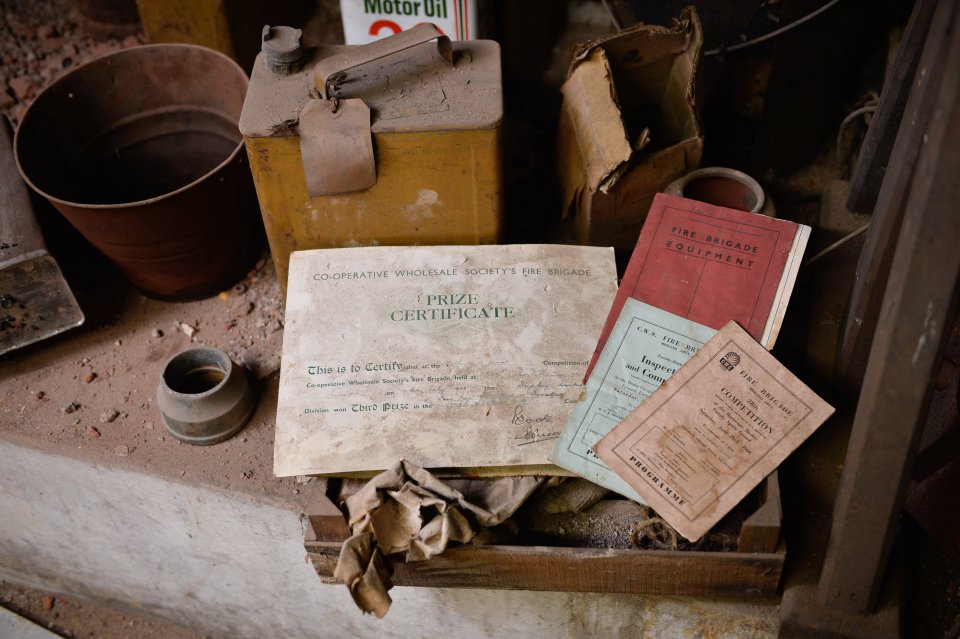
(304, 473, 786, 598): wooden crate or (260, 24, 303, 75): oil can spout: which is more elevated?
(260, 24, 303, 75): oil can spout

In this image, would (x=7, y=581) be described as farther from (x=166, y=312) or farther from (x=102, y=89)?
(x=102, y=89)

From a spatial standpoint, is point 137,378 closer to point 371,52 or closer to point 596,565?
point 371,52

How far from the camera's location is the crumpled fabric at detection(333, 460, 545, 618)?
1.10 meters

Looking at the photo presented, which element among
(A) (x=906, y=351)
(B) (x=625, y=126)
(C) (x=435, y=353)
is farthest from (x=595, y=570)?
(B) (x=625, y=126)

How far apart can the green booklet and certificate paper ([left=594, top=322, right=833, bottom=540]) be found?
0.03 meters

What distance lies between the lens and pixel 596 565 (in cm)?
116

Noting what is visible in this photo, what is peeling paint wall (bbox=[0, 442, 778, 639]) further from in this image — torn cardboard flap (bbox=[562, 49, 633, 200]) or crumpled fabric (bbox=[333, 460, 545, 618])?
torn cardboard flap (bbox=[562, 49, 633, 200])

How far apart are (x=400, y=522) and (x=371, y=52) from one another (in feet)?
2.38

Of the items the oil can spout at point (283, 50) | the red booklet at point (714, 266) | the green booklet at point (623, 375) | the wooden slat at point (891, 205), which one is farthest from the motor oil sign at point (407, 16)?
the wooden slat at point (891, 205)

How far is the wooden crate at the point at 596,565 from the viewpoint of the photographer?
1.12 metres

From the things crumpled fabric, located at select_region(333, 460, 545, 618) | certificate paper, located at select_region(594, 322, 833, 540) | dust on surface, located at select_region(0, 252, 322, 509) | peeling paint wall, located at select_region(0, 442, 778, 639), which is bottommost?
peeling paint wall, located at select_region(0, 442, 778, 639)

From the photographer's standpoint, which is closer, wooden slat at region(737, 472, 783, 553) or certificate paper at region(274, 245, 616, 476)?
wooden slat at region(737, 472, 783, 553)

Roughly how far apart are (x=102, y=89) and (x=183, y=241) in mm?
449

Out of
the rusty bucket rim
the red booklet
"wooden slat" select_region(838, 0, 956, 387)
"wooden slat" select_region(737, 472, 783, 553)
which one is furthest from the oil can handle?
"wooden slat" select_region(737, 472, 783, 553)
